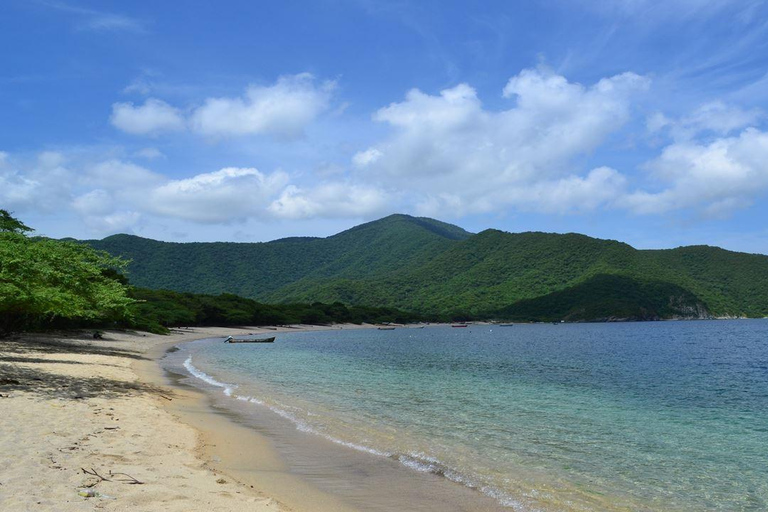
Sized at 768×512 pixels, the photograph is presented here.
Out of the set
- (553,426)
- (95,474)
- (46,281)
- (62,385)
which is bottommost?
(553,426)

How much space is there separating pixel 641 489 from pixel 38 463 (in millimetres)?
12281

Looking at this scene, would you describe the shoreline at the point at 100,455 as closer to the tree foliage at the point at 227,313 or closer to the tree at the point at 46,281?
the tree at the point at 46,281

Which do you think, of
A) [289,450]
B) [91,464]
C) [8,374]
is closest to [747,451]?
[289,450]

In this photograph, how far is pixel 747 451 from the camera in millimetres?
15508

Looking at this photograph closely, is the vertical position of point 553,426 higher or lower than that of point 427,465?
lower

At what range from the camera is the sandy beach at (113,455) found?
7633mm

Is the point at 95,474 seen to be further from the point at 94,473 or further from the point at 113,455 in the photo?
the point at 113,455

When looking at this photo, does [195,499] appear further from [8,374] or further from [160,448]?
[8,374]

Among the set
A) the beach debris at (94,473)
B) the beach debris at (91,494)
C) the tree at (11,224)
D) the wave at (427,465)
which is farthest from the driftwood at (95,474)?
the tree at (11,224)

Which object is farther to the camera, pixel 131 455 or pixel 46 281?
pixel 46 281

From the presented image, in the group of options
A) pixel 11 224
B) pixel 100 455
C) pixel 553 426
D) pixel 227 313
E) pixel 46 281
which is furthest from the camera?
pixel 227 313

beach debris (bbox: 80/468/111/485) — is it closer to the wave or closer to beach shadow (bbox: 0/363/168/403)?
the wave

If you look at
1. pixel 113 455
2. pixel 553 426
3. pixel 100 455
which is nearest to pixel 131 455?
pixel 113 455

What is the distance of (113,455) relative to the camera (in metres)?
10.2
